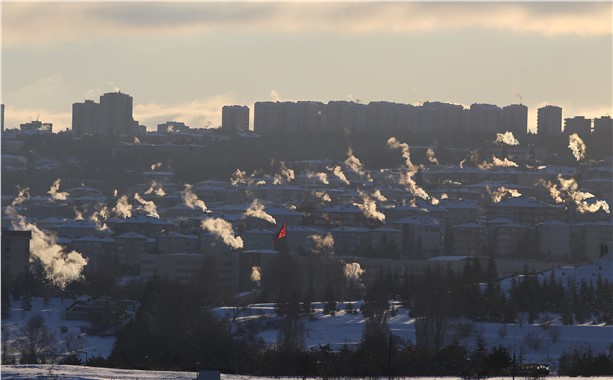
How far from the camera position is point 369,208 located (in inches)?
4956

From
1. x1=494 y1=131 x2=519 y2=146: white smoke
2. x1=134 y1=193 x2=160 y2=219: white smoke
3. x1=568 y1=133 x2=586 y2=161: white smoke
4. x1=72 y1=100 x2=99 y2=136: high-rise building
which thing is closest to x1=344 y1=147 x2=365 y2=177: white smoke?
x1=494 y1=131 x2=519 y2=146: white smoke

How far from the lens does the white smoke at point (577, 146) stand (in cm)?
15566

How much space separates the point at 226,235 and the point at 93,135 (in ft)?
198

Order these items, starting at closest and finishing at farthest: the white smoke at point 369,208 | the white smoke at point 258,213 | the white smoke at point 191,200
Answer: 1. the white smoke at point 258,213
2. the white smoke at point 369,208
3. the white smoke at point 191,200

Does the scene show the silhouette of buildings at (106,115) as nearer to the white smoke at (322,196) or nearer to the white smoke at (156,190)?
the white smoke at (156,190)

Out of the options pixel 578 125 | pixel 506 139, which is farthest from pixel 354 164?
pixel 578 125

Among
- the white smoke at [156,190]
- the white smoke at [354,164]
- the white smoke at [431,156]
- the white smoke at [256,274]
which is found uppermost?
the white smoke at [431,156]

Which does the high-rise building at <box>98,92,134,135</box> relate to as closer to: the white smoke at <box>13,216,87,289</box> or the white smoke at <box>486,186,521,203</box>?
the white smoke at <box>486,186,521,203</box>

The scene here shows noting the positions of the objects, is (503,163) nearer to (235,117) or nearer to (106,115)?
(235,117)

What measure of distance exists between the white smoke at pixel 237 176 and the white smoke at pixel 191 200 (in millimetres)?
4521

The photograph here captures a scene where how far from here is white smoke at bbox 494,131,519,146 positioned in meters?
161

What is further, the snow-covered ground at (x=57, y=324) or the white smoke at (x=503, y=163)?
the white smoke at (x=503, y=163)

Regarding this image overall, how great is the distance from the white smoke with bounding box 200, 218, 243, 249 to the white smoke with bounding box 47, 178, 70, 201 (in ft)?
76.7

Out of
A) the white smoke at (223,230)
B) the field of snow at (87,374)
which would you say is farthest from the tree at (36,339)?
the white smoke at (223,230)
